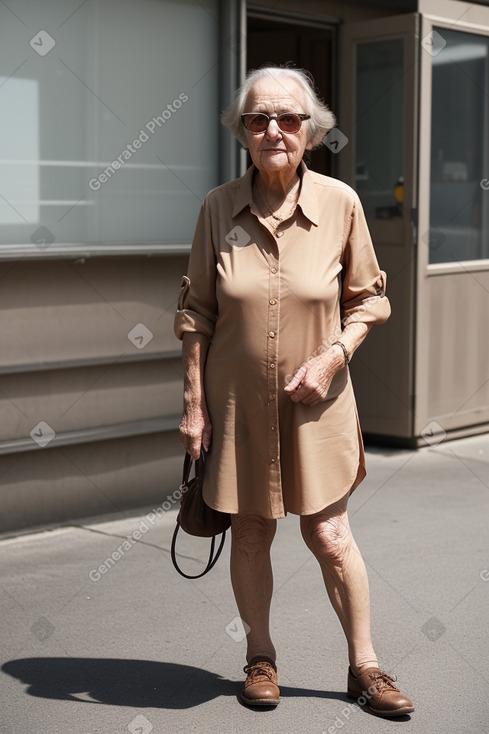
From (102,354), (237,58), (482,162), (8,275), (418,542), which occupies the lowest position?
(418,542)

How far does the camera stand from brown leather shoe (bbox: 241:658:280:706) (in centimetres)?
368

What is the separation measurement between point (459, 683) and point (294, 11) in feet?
14.3

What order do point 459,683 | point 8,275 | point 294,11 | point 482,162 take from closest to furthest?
point 459,683
point 8,275
point 294,11
point 482,162

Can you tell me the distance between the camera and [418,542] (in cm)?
561

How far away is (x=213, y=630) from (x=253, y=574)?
2.53 ft

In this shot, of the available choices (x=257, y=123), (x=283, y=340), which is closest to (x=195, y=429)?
(x=283, y=340)

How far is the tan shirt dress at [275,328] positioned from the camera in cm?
352

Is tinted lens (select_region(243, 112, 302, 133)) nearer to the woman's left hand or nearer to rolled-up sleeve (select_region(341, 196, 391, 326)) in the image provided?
rolled-up sleeve (select_region(341, 196, 391, 326))

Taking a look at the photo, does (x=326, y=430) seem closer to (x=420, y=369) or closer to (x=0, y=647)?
(x=0, y=647)

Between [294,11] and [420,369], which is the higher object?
[294,11]

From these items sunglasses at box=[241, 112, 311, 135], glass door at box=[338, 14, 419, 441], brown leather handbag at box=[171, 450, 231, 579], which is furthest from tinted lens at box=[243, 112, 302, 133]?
glass door at box=[338, 14, 419, 441]

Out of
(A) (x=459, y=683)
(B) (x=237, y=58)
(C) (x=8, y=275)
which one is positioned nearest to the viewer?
(A) (x=459, y=683)

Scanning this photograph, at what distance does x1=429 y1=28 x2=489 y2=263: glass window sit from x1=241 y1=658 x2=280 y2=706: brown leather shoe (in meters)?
4.25

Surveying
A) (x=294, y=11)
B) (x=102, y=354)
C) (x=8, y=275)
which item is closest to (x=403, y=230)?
(x=294, y=11)
